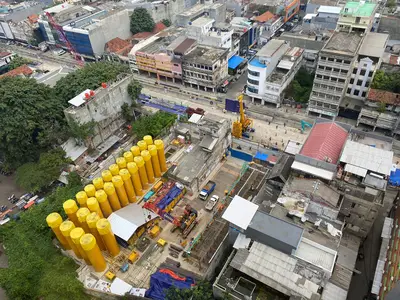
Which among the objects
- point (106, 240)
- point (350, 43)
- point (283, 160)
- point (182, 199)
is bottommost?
point (182, 199)

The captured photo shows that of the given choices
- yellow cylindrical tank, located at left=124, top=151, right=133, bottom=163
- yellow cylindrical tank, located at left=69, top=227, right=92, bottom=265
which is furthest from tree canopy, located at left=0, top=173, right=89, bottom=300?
yellow cylindrical tank, located at left=124, top=151, right=133, bottom=163

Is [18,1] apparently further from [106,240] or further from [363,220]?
[363,220]

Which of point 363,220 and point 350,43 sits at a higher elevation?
point 350,43

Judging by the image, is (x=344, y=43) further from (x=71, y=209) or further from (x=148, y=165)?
(x=71, y=209)

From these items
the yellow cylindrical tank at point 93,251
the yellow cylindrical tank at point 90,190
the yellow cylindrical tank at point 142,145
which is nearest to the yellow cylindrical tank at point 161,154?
the yellow cylindrical tank at point 142,145

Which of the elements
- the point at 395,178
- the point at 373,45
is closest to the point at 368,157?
the point at 395,178

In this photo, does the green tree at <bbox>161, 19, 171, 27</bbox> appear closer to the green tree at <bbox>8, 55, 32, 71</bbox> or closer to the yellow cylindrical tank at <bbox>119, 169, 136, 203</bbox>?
the green tree at <bbox>8, 55, 32, 71</bbox>

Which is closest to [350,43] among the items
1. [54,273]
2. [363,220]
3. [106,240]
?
[363,220]
